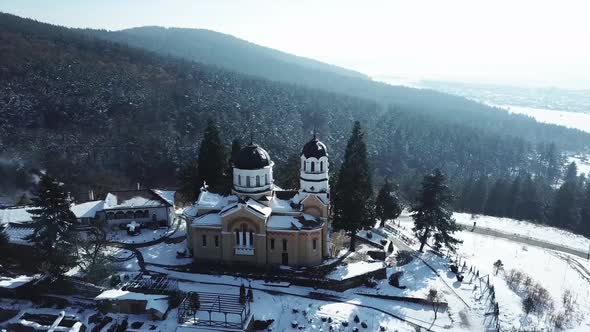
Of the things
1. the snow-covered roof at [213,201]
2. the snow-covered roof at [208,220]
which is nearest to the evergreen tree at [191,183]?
the snow-covered roof at [213,201]

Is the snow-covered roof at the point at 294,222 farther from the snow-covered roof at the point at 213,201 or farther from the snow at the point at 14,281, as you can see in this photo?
the snow at the point at 14,281

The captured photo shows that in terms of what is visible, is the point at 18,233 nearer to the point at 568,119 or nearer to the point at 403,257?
the point at 403,257

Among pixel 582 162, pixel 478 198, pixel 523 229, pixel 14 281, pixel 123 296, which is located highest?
pixel 14 281

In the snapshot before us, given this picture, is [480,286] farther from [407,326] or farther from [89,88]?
[89,88]

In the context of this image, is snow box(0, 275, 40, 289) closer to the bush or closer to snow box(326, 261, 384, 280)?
snow box(326, 261, 384, 280)

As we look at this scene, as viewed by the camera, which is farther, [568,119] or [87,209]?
[568,119]

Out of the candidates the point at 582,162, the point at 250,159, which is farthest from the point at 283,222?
the point at 582,162

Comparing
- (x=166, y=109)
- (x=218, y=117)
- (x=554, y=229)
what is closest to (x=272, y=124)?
(x=218, y=117)
